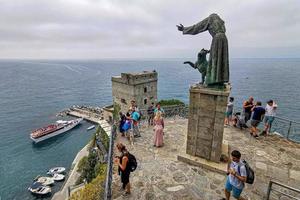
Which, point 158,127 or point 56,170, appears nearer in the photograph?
point 158,127

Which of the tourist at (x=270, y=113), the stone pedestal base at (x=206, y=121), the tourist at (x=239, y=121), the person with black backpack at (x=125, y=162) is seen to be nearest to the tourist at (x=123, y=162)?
the person with black backpack at (x=125, y=162)

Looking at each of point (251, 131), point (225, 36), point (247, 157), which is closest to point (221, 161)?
point (247, 157)

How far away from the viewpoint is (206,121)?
7.12 meters

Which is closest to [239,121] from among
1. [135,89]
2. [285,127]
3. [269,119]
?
[269,119]

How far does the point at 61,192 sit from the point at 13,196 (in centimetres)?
667

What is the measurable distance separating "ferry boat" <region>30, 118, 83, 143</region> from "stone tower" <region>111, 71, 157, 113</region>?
14.7m

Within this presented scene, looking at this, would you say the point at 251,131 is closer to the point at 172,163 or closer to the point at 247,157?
the point at 247,157

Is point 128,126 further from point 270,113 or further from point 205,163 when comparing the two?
point 270,113

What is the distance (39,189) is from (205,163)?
2691 centimetres

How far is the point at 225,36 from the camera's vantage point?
6.62m

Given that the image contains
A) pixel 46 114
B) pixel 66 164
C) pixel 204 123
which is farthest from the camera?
pixel 46 114

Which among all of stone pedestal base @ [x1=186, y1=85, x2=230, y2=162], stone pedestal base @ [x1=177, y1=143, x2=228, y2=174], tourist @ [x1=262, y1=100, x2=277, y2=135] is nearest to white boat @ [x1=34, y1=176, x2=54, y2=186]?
stone pedestal base @ [x1=177, y1=143, x2=228, y2=174]

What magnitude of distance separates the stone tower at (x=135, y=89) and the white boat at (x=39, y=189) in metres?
19.0

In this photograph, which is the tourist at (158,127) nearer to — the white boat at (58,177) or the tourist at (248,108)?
the tourist at (248,108)
